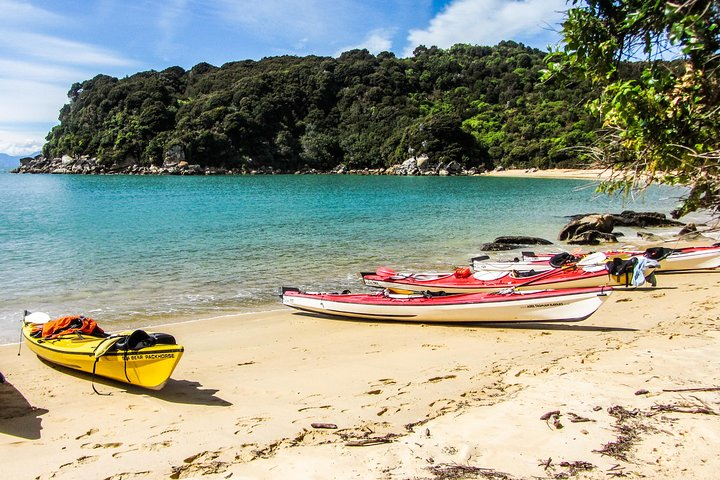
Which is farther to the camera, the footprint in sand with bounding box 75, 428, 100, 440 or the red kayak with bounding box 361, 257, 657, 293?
the red kayak with bounding box 361, 257, 657, 293

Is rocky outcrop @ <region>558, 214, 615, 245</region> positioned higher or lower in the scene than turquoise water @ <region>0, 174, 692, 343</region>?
higher

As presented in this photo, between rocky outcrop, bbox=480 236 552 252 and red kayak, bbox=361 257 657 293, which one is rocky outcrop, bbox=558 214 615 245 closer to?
rocky outcrop, bbox=480 236 552 252

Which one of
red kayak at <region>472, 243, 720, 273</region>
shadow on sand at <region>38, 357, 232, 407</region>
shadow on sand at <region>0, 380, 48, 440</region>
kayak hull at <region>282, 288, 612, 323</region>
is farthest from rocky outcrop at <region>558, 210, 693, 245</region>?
shadow on sand at <region>0, 380, 48, 440</region>

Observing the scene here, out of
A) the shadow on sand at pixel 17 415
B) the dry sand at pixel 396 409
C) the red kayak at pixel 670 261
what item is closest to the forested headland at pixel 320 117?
the red kayak at pixel 670 261

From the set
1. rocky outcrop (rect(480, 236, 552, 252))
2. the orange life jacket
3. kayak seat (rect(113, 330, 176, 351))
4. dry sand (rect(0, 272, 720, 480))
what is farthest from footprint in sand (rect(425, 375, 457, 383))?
rocky outcrop (rect(480, 236, 552, 252))

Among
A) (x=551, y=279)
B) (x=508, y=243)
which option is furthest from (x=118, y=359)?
(x=508, y=243)

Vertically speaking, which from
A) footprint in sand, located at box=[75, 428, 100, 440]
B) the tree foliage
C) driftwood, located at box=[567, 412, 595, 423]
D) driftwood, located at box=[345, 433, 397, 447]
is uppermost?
the tree foliage

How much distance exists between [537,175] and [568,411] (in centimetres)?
9228

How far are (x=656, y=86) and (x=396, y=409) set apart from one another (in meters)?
3.92

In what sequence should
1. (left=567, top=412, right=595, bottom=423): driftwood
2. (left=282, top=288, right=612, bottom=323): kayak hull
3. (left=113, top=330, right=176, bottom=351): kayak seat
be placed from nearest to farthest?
(left=567, top=412, right=595, bottom=423): driftwood → (left=113, top=330, right=176, bottom=351): kayak seat → (left=282, top=288, right=612, bottom=323): kayak hull

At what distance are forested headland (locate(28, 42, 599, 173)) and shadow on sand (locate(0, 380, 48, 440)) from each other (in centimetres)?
9004

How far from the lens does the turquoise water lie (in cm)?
1157

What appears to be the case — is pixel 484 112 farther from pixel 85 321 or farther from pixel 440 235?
pixel 85 321

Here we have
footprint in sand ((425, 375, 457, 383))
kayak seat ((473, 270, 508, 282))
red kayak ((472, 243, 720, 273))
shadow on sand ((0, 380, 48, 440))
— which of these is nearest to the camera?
shadow on sand ((0, 380, 48, 440))
